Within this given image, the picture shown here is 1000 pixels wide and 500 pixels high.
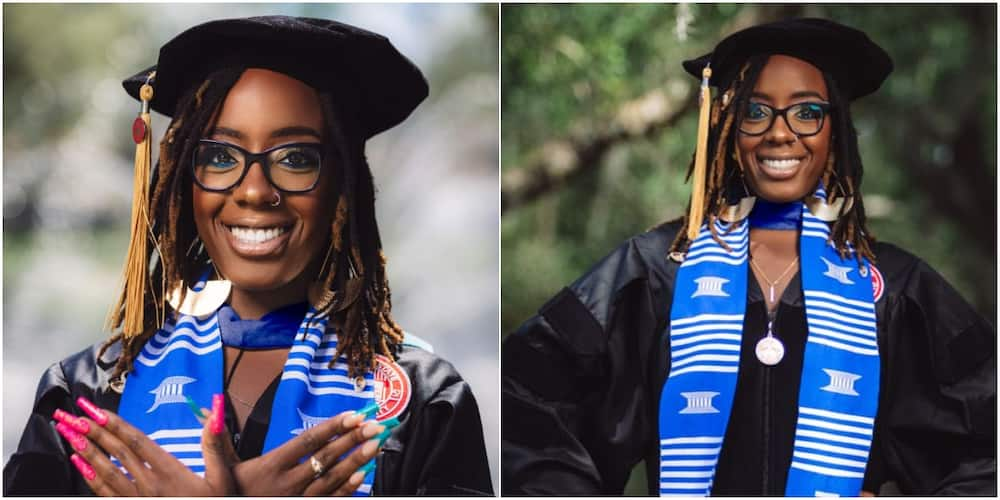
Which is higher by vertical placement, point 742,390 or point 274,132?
point 274,132

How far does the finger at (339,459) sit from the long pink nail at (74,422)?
1.93 ft

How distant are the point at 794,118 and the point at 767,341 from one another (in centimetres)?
64

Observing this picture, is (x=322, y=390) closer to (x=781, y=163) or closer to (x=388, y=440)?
(x=388, y=440)

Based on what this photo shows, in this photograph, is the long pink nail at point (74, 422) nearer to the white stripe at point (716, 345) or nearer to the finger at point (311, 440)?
the finger at point (311, 440)

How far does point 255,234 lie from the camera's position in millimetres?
4441

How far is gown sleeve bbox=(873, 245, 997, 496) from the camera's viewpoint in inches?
176

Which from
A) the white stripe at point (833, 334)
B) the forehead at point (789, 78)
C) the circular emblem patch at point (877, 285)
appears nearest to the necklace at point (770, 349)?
the white stripe at point (833, 334)

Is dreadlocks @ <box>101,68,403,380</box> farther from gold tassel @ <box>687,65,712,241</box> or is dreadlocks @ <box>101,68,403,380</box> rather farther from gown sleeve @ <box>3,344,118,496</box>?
gold tassel @ <box>687,65,712,241</box>

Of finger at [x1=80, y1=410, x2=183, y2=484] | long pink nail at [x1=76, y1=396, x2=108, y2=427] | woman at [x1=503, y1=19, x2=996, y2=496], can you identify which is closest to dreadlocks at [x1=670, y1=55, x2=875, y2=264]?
woman at [x1=503, y1=19, x2=996, y2=496]

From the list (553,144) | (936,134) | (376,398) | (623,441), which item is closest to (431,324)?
(376,398)

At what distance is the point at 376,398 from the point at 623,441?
711 mm

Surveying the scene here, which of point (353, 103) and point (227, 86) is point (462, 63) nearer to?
point (353, 103)

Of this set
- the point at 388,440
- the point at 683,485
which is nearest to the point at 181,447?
the point at 388,440

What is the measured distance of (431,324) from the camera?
4801 mm
